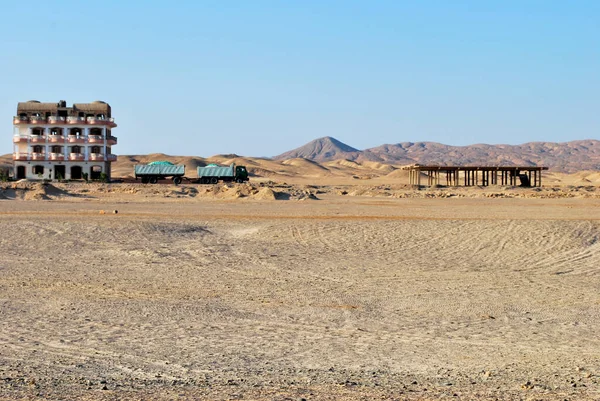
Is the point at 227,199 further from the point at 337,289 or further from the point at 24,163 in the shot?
the point at 24,163

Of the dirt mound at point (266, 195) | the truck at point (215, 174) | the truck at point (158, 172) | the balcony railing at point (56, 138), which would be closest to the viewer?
the dirt mound at point (266, 195)

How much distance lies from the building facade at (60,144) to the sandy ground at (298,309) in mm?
44483

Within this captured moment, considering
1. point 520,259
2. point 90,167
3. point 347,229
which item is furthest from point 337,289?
point 90,167

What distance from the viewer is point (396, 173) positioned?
94.9 m

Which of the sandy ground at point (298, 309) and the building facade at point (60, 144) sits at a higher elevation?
the building facade at point (60, 144)

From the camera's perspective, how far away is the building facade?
69.9m

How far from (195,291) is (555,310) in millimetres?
5762

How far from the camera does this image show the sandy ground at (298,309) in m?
8.11

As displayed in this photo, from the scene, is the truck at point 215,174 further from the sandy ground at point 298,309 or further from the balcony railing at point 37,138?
the sandy ground at point 298,309

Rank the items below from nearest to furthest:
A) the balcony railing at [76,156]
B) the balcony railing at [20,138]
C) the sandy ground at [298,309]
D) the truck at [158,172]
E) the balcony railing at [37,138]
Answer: the sandy ground at [298,309] < the truck at [158,172] < the balcony railing at [76,156] < the balcony railing at [20,138] < the balcony railing at [37,138]

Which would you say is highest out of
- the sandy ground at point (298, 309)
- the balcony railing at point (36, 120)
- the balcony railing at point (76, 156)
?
the balcony railing at point (36, 120)

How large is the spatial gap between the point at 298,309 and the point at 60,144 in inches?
2381

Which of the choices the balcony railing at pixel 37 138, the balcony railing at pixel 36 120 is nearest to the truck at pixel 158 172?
the balcony railing at pixel 37 138

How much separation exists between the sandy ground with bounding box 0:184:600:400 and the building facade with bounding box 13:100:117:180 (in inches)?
1751
